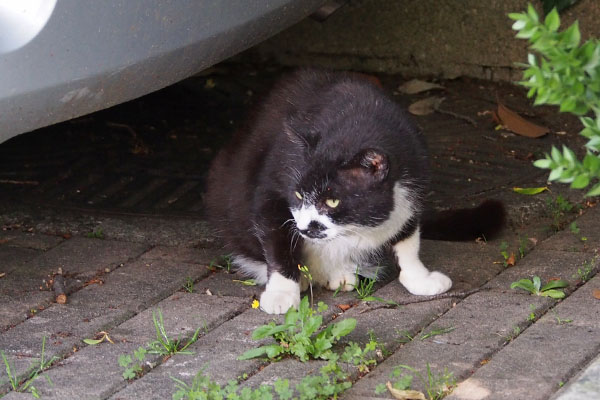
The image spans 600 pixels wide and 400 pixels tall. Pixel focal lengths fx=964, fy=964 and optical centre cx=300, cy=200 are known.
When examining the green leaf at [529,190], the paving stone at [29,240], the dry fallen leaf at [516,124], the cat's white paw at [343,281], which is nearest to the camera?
the cat's white paw at [343,281]

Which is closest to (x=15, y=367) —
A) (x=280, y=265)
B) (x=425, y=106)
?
(x=280, y=265)

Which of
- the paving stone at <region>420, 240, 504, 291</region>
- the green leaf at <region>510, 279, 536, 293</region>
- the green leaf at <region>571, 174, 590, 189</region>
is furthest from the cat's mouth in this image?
the green leaf at <region>571, 174, 590, 189</region>

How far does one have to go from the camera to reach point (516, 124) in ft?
15.6

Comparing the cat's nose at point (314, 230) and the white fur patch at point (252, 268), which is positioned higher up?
the cat's nose at point (314, 230)

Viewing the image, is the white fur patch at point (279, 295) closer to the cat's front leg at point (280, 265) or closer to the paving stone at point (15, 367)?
the cat's front leg at point (280, 265)

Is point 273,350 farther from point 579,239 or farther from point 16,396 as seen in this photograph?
point 579,239

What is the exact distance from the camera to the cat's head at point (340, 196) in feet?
9.46

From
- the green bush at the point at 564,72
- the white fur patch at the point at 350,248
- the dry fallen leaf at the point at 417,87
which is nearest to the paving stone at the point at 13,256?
the white fur patch at the point at 350,248

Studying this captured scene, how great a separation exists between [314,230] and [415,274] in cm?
45

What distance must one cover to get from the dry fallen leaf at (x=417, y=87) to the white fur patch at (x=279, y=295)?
2469 mm

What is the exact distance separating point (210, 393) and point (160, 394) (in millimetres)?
172

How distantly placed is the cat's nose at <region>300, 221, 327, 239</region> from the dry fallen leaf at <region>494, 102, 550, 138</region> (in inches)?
79.6

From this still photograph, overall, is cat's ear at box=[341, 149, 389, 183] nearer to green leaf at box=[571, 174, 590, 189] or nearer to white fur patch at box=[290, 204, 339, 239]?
white fur patch at box=[290, 204, 339, 239]

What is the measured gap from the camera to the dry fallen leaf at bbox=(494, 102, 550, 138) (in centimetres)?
467
